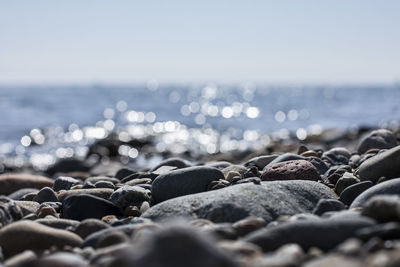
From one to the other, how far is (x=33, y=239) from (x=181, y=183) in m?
1.53

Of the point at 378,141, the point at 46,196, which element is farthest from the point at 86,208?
the point at 378,141

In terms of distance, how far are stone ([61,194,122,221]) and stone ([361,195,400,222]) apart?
215cm

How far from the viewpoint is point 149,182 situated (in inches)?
217

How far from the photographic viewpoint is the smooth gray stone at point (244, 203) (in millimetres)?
3820

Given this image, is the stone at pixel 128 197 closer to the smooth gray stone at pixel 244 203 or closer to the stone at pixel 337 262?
the smooth gray stone at pixel 244 203

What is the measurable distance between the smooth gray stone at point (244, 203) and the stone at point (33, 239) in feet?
2.25

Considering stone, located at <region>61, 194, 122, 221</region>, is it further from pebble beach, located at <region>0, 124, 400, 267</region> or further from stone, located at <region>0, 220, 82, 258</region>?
stone, located at <region>0, 220, 82, 258</region>

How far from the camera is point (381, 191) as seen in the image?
3861mm

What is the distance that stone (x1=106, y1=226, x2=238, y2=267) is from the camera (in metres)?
1.99

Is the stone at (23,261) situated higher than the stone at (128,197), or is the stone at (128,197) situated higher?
the stone at (23,261)

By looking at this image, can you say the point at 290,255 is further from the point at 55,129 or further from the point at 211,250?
the point at 55,129

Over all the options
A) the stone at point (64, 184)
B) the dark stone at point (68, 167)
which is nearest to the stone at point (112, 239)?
the stone at point (64, 184)

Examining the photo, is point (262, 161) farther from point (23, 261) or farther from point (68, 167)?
point (68, 167)

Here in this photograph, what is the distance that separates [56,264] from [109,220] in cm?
175
